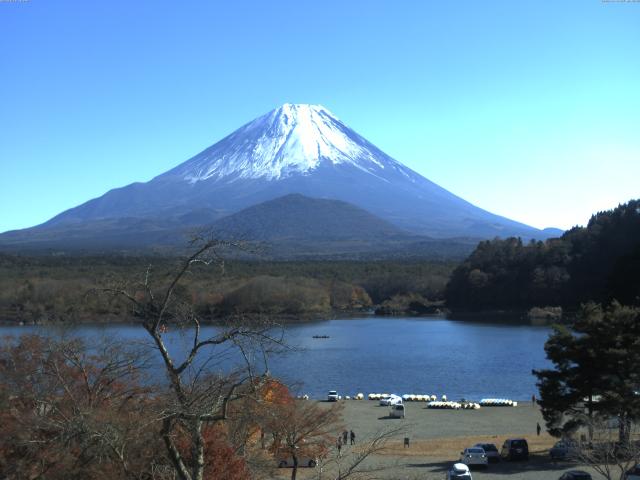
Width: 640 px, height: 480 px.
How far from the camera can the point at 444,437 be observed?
16.3m

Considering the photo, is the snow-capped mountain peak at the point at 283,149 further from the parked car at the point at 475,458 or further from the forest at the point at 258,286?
the parked car at the point at 475,458

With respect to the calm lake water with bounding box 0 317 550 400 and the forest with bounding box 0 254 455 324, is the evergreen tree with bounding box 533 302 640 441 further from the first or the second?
the forest with bounding box 0 254 455 324

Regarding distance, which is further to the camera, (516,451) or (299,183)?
(299,183)

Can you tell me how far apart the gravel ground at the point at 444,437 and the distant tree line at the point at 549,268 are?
27088 millimetres

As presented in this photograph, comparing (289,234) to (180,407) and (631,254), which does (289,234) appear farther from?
(180,407)

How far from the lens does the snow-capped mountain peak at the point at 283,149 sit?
6270 inches

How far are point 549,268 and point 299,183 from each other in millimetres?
104322

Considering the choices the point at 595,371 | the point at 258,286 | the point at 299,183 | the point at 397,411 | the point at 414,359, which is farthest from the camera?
the point at 299,183

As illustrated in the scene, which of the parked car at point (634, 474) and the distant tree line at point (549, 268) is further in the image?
the distant tree line at point (549, 268)

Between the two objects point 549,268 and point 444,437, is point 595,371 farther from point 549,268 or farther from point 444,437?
point 549,268

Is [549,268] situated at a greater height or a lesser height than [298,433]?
greater

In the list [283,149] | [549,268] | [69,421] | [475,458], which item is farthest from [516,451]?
[283,149]

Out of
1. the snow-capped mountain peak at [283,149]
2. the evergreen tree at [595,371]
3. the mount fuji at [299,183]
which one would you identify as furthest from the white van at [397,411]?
the snow-capped mountain peak at [283,149]

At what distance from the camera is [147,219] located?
400ft
